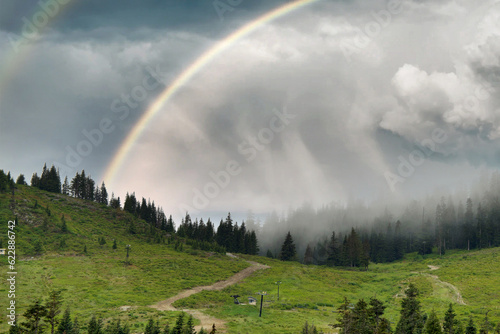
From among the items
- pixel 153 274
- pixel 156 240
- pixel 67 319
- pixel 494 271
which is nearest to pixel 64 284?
pixel 153 274

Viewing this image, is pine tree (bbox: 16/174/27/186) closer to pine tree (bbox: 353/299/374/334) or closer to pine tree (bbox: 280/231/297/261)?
pine tree (bbox: 280/231/297/261)

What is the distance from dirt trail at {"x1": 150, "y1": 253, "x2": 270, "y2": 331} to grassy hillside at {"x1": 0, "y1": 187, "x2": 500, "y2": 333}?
2.06 metres

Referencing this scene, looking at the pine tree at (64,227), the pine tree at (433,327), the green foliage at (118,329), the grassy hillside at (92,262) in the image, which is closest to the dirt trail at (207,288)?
the grassy hillside at (92,262)

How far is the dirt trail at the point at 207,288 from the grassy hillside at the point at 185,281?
6.75 feet

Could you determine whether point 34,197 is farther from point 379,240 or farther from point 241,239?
point 379,240

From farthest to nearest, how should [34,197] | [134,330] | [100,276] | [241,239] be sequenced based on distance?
[241,239] → [34,197] → [100,276] → [134,330]

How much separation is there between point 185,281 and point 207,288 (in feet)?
22.5

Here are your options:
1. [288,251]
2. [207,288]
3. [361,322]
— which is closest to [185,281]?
[207,288]

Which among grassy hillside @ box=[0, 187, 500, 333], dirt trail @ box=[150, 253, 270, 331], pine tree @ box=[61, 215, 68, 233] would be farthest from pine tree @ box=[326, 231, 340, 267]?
pine tree @ box=[61, 215, 68, 233]

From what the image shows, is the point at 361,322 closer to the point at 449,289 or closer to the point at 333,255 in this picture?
the point at 449,289

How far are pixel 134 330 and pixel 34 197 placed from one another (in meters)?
110

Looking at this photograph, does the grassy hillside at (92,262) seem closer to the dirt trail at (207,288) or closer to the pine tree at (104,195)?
the dirt trail at (207,288)

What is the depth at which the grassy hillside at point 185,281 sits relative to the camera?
212ft

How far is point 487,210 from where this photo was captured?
158250mm
